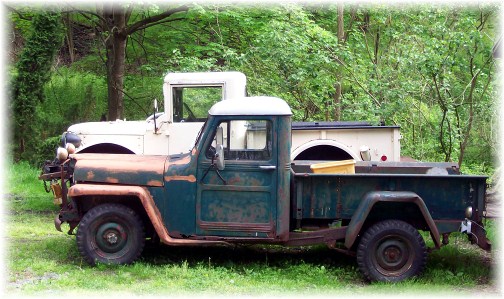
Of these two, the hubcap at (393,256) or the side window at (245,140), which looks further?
the side window at (245,140)

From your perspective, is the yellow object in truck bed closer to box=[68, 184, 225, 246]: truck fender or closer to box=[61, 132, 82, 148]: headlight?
box=[68, 184, 225, 246]: truck fender

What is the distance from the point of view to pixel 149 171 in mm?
6695

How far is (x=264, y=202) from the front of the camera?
652 centimetres

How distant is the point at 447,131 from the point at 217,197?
5841 mm

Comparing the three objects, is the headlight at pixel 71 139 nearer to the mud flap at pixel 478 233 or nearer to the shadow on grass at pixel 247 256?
the shadow on grass at pixel 247 256

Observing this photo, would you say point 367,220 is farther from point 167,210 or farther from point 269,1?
point 269,1

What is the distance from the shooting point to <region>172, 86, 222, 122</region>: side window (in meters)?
9.56

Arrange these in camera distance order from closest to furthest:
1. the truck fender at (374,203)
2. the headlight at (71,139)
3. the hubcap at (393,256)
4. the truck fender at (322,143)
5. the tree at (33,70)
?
1. the truck fender at (374,203)
2. the hubcap at (393,256)
3. the headlight at (71,139)
4. the truck fender at (322,143)
5. the tree at (33,70)

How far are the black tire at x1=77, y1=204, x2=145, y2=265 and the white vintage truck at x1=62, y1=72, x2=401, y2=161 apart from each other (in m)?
2.85

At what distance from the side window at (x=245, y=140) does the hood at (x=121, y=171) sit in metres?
0.61

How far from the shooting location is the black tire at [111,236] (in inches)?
263

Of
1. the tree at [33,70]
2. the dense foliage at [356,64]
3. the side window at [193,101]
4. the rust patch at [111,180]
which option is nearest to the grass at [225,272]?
the rust patch at [111,180]

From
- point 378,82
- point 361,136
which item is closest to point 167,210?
point 361,136

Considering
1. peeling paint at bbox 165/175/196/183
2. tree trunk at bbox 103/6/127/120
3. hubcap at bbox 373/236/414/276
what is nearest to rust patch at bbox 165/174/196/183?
peeling paint at bbox 165/175/196/183
